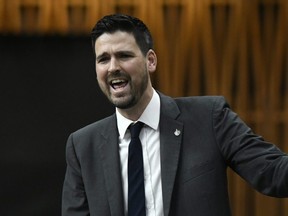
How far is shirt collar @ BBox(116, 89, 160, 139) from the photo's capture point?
11.7ft

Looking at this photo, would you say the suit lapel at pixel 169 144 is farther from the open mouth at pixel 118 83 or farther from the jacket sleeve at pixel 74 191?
the jacket sleeve at pixel 74 191

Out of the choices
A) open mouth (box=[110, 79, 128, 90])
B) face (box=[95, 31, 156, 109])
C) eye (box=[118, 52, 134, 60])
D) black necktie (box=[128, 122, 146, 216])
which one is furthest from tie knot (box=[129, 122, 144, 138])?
eye (box=[118, 52, 134, 60])

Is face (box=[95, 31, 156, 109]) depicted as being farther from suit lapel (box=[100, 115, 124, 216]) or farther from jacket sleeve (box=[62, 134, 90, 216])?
jacket sleeve (box=[62, 134, 90, 216])

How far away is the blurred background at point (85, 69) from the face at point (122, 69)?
2.18 meters

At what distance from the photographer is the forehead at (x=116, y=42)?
3.48 m

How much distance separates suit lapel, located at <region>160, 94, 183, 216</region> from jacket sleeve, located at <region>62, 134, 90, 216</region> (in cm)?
44

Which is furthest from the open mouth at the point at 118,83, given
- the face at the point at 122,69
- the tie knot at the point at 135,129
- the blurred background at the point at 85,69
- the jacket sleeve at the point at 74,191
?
the blurred background at the point at 85,69

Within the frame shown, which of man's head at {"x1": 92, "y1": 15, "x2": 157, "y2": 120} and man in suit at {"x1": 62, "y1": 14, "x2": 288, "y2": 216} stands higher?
man's head at {"x1": 92, "y1": 15, "x2": 157, "y2": 120}

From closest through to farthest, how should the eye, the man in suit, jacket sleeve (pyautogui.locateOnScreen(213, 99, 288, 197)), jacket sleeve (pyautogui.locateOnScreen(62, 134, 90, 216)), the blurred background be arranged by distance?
1. jacket sleeve (pyautogui.locateOnScreen(213, 99, 288, 197))
2. the man in suit
3. the eye
4. jacket sleeve (pyautogui.locateOnScreen(62, 134, 90, 216))
5. the blurred background

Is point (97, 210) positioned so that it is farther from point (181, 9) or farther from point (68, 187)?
point (181, 9)

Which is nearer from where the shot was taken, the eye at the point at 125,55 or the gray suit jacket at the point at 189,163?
the gray suit jacket at the point at 189,163

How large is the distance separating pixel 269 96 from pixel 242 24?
1.92 ft

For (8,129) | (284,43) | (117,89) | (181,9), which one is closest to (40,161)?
(8,129)

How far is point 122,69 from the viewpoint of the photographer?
3.45m
